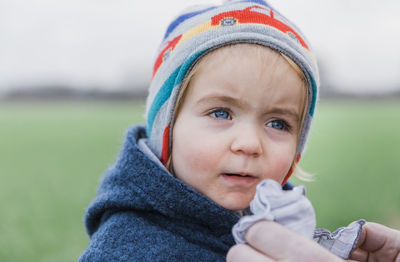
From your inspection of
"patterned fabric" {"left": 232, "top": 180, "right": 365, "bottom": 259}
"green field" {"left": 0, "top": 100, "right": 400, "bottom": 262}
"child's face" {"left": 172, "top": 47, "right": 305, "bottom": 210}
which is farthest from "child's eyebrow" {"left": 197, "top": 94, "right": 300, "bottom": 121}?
"green field" {"left": 0, "top": 100, "right": 400, "bottom": 262}

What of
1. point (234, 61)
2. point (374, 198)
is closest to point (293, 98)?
point (234, 61)

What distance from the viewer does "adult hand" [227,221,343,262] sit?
1361 mm

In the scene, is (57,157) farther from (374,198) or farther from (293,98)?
(293,98)

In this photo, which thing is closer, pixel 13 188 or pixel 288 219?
Result: pixel 288 219

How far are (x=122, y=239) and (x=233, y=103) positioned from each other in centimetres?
64

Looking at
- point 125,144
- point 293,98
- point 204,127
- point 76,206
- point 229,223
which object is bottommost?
point 76,206

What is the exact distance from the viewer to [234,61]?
1902mm

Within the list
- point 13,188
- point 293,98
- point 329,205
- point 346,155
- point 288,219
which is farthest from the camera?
point 346,155

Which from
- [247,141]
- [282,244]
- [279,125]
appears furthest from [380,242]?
[282,244]

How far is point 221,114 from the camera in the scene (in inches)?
76.0

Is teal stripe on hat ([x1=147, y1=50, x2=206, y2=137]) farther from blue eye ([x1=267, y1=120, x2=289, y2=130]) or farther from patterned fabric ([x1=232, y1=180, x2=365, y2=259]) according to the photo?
patterned fabric ([x1=232, y1=180, x2=365, y2=259])

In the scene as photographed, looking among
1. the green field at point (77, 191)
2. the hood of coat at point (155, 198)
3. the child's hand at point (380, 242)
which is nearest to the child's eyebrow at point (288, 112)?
the hood of coat at point (155, 198)

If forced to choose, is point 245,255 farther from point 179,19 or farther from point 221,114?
point 179,19

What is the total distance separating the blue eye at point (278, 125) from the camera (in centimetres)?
197
